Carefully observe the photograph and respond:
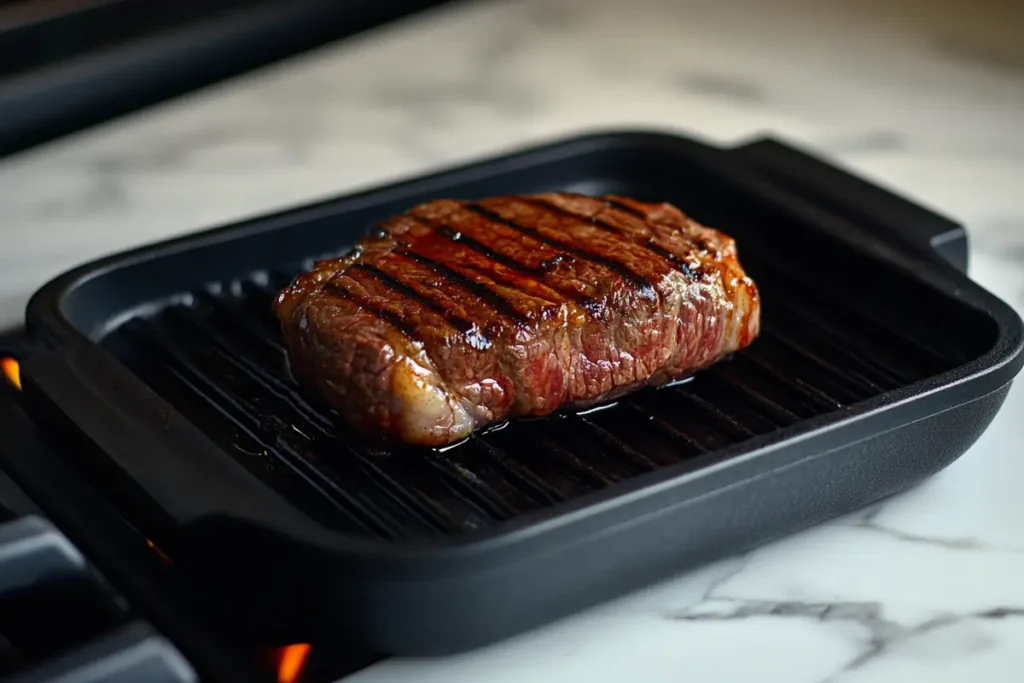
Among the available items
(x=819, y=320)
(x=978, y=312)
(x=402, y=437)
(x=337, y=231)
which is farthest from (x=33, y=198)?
(x=978, y=312)

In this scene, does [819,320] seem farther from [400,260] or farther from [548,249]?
[400,260]

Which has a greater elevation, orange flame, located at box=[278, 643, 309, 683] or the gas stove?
the gas stove

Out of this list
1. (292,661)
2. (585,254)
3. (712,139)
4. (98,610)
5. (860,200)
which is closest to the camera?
(98,610)

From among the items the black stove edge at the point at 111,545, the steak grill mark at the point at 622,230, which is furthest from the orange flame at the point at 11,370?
the steak grill mark at the point at 622,230

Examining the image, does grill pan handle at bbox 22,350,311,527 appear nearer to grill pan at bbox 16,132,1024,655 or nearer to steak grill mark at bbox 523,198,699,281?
grill pan at bbox 16,132,1024,655

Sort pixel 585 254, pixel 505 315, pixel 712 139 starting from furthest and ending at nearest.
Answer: pixel 712 139, pixel 585 254, pixel 505 315

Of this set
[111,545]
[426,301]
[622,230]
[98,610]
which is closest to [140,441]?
[111,545]

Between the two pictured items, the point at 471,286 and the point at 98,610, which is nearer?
the point at 98,610

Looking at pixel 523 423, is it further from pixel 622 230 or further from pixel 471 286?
pixel 622 230

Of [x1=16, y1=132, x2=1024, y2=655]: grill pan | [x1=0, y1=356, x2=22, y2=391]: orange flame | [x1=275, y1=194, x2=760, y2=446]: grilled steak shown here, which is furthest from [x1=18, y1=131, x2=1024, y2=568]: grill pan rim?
[x1=275, y1=194, x2=760, y2=446]: grilled steak
